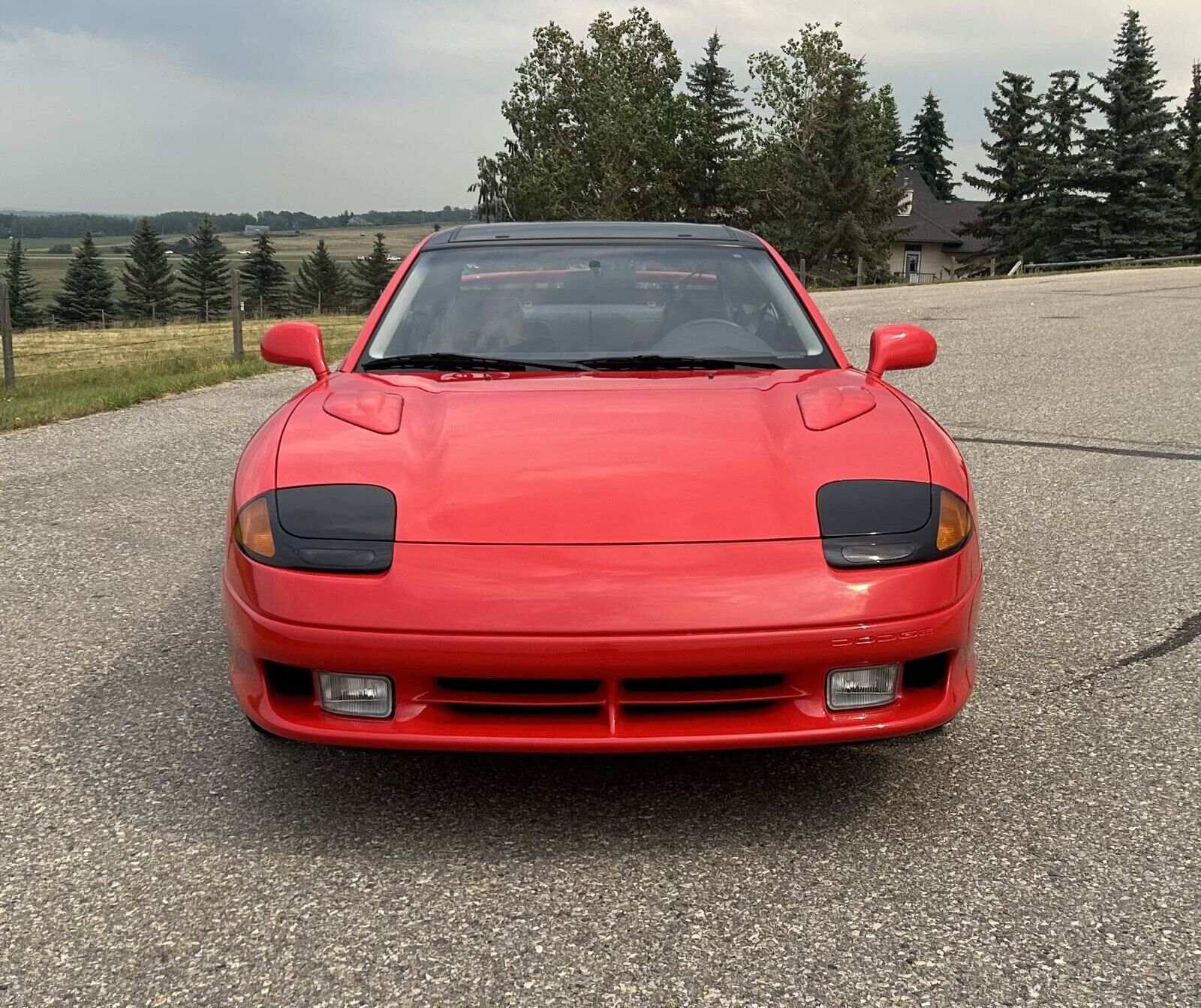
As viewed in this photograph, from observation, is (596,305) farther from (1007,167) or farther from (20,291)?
(20,291)

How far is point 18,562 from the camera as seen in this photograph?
4.80 metres

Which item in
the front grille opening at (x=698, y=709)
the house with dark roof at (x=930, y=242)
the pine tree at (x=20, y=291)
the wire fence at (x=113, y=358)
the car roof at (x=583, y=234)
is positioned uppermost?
the car roof at (x=583, y=234)

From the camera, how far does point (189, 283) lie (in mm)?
112312

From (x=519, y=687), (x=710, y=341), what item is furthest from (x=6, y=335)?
(x=519, y=687)

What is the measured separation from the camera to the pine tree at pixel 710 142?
6138cm

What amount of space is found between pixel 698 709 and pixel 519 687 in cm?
36

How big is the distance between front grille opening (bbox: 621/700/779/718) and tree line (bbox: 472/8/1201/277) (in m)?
Result: 50.4

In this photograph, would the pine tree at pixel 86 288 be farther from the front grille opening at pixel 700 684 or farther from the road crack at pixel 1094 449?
the front grille opening at pixel 700 684

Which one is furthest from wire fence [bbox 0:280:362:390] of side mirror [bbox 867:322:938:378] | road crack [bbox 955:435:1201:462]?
side mirror [bbox 867:322:938:378]

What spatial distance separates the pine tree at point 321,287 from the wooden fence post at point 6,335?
112858 millimetres

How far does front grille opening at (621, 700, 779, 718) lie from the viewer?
2418 millimetres

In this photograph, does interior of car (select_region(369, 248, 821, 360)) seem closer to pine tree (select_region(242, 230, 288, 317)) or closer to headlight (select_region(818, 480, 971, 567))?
headlight (select_region(818, 480, 971, 567))

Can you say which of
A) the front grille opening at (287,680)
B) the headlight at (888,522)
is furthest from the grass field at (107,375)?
the headlight at (888,522)

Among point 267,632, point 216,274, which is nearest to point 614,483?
point 267,632
